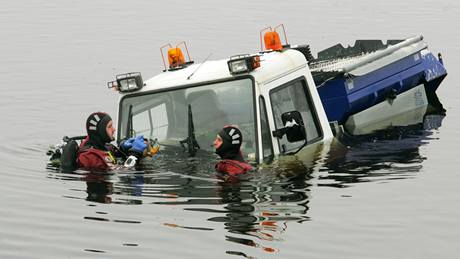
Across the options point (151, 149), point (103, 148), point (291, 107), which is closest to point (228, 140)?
point (151, 149)

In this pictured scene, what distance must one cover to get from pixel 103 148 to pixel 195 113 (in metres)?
1.34

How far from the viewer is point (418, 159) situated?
16.4 m

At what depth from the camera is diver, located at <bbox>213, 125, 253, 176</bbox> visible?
13414 millimetres

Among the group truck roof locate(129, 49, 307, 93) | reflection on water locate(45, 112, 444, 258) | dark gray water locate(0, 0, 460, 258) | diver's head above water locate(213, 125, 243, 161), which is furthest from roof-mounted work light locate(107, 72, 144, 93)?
diver's head above water locate(213, 125, 243, 161)

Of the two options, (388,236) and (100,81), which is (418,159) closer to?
(388,236)

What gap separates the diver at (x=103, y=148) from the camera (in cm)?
1423

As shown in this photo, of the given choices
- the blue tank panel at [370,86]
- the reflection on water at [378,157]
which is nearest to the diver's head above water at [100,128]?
the reflection on water at [378,157]

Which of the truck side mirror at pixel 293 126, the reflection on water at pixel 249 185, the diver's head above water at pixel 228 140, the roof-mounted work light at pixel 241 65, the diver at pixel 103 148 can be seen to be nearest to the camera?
the reflection on water at pixel 249 185

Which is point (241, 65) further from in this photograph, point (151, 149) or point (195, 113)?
point (151, 149)

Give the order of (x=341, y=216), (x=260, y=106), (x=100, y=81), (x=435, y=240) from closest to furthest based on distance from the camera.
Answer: (x=435, y=240) → (x=341, y=216) → (x=260, y=106) → (x=100, y=81)

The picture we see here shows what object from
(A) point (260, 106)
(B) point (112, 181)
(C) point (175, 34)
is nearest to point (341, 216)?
(A) point (260, 106)

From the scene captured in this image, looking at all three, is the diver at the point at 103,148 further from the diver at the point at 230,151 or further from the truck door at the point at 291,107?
the truck door at the point at 291,107

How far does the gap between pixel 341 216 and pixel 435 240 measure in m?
1.35

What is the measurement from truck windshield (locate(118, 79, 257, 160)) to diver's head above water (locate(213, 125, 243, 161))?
23.0 inches
